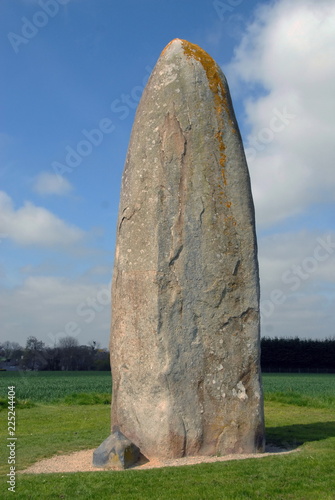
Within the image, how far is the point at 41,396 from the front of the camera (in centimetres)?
2125

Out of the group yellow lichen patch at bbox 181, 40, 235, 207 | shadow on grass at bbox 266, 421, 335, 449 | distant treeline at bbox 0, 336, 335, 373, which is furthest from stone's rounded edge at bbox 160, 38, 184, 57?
distant treeline at bbox 0, 336, 335, 373

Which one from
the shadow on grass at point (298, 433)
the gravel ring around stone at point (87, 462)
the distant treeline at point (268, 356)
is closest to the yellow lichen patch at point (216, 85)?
the gravel ring around stone at point (87, 462)

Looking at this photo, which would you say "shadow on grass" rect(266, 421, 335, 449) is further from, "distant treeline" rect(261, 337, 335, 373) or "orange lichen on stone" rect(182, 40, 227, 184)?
"distant treeline" rect(261, 337, 335, 373)

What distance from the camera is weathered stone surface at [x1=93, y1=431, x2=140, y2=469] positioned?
766 cm

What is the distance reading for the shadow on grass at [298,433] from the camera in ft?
32.1

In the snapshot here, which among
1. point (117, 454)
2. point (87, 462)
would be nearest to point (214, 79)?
point (117, 454)

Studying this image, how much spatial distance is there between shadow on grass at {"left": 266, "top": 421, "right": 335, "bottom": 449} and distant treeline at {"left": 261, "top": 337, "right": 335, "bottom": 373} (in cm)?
5373

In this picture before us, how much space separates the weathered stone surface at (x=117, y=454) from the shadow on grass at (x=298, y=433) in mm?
3003

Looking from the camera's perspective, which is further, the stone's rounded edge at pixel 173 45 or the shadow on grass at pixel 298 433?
the shadow on grass at pixel 298 433

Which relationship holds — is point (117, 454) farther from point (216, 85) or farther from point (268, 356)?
point (268, 356)

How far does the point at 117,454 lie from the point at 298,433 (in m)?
4.60

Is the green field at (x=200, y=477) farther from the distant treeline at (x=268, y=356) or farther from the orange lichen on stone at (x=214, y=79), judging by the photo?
the distant treeline at (x=268, y=356)

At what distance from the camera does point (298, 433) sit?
35.3 ft

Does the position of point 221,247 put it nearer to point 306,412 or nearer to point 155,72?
point 155,72
